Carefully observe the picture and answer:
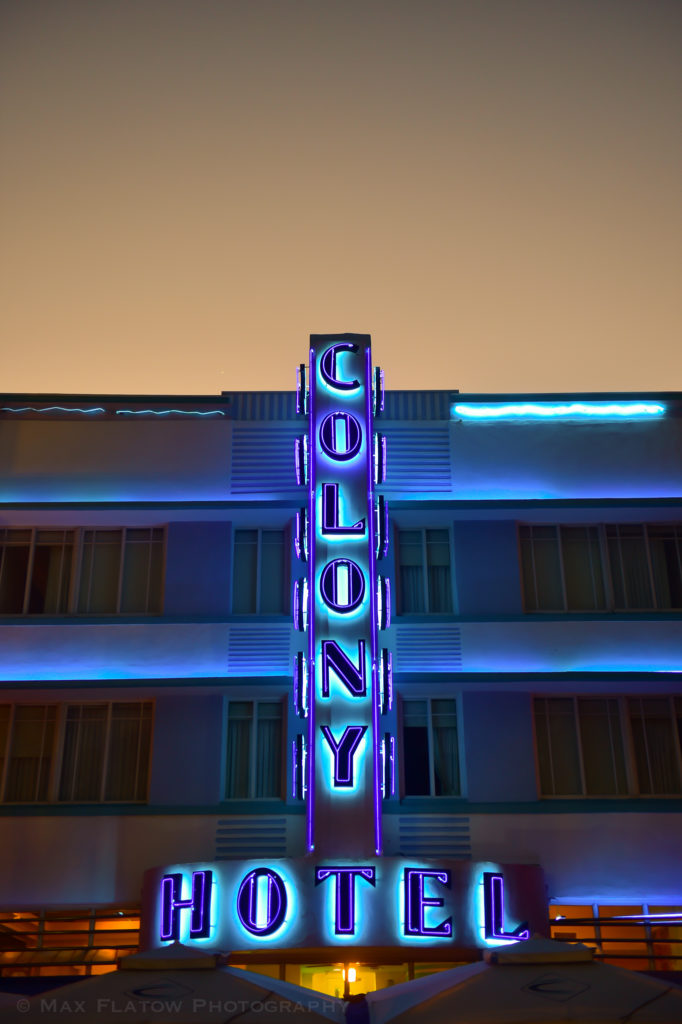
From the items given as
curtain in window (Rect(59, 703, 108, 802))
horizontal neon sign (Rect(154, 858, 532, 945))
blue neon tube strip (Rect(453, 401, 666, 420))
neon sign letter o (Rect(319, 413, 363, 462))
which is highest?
blue neon tube strip (Rect(453, 401, 666, 420))

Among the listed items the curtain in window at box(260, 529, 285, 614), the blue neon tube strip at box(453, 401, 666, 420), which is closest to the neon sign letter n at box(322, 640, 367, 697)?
the curtain in window at box(260, 529, 285, 614)

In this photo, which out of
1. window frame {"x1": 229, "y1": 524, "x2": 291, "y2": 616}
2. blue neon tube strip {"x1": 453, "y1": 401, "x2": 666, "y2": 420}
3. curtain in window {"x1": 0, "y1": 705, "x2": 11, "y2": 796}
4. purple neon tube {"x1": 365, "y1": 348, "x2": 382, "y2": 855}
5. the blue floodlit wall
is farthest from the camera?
blue neon tube strip {"x1": 453, "y1": 401, "x2": 666, "y2": 420}

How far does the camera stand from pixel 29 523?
2014 centimetres

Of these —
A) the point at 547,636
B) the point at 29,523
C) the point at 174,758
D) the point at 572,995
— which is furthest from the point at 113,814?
the point at 572,995

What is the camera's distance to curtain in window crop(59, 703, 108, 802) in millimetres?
18453

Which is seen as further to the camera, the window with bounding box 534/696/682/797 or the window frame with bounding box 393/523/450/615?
the window frame with bounding box 393/523/450/615

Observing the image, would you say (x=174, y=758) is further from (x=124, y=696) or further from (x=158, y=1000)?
(x=158, y=1000)

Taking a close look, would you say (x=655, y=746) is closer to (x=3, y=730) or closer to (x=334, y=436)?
(x=334, y=436)

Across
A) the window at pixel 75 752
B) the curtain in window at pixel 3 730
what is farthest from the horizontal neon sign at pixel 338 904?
the curtain in window at pixel 3 730

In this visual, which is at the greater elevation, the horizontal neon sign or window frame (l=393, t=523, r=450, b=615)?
window frame (l=393, t=523, r=450, b=615)

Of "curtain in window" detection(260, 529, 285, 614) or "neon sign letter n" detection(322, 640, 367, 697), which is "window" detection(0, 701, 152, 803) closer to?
"curtain in window" detection(260, 529, 285, 614)

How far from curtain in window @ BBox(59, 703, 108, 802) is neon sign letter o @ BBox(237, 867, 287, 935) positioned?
432 cm

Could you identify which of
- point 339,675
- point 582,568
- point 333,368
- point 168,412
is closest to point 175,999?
point 339,675

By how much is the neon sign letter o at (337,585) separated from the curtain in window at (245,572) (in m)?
2.90
